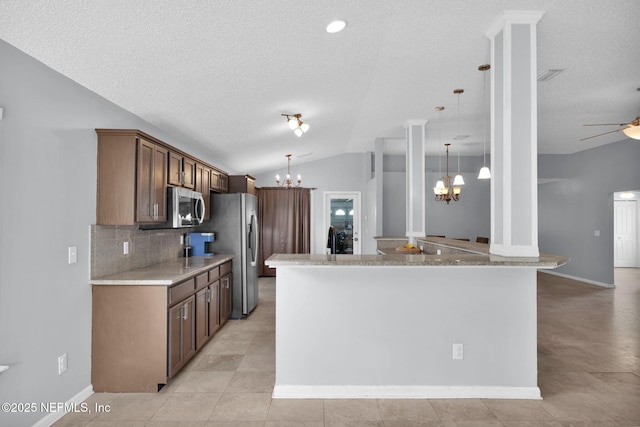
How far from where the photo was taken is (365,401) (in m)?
2.65

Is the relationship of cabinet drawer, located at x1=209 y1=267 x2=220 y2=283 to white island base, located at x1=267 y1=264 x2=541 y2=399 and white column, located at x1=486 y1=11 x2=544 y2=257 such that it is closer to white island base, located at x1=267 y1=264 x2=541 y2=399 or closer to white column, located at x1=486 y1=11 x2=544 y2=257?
white island base, located at x1=267 y1=264 x2=541 y2=399

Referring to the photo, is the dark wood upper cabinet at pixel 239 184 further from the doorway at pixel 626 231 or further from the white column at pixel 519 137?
the doorway at pixel 626 231

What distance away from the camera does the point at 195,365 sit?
3314 millimetres

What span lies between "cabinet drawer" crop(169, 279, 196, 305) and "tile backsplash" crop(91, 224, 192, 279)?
59 cm

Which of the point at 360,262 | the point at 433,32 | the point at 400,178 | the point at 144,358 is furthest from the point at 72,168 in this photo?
the point at 400,178

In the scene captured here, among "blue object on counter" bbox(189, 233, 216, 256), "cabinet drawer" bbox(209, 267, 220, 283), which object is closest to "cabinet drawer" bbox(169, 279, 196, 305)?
"cabinet drawer" bbox(209, 267, 220, 283)

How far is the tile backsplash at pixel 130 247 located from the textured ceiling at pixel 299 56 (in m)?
1.14

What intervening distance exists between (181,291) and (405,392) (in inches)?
80.4

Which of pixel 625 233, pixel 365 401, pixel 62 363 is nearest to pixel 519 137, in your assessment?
pixel 365 401

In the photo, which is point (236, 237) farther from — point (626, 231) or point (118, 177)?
point (626, 231)

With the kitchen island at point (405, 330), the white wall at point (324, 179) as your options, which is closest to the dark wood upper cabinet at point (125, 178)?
→ the kitchen island at point (405, 330)

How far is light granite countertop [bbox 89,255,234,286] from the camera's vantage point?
2.79 metres

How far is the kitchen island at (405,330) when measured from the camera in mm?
2727

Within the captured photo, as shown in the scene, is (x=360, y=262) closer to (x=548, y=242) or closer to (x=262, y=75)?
(x=262, y=75)
